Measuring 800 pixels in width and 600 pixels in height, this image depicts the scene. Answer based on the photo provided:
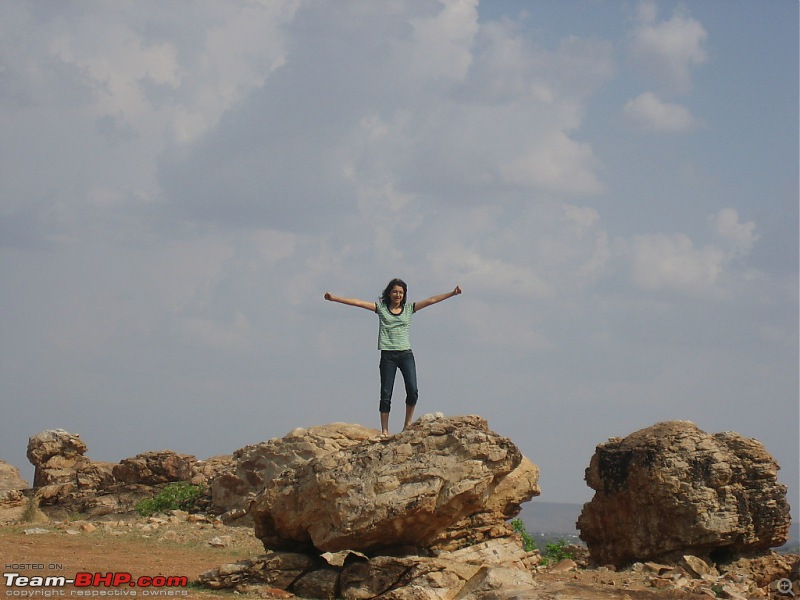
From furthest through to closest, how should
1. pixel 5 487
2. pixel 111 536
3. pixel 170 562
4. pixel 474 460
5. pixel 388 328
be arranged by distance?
pixel 5 487 → pixel 111 536 → pixel 170 562 → pixel 388 328 → pixel 474 460

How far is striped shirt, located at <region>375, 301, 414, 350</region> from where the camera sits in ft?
41.0

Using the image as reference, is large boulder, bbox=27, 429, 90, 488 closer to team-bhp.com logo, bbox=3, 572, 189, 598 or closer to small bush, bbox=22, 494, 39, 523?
small bush, bbox=22, 494, 39, 523

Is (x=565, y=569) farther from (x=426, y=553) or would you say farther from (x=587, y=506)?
(x=426, y=553)

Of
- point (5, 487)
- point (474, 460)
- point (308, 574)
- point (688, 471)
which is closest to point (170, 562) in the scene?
point (308, 574)

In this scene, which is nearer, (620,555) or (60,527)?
(620,555)

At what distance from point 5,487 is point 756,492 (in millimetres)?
18717

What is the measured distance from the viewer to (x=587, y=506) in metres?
16.2

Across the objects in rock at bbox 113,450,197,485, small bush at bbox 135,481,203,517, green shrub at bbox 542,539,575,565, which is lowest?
green shrub at bbox 542,539,575,565

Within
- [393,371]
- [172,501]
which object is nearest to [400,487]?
[393,371]

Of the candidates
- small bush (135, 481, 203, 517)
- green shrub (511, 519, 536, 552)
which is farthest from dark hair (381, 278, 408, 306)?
small bush (135, 481, 203, 517)

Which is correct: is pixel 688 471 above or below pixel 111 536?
above

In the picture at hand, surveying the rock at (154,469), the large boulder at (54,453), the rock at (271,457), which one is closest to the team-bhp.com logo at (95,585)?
the rock at (271,457)

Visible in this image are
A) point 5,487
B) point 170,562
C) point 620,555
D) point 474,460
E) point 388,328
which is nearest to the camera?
point 474,460

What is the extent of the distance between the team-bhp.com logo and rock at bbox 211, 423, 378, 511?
6333mm
